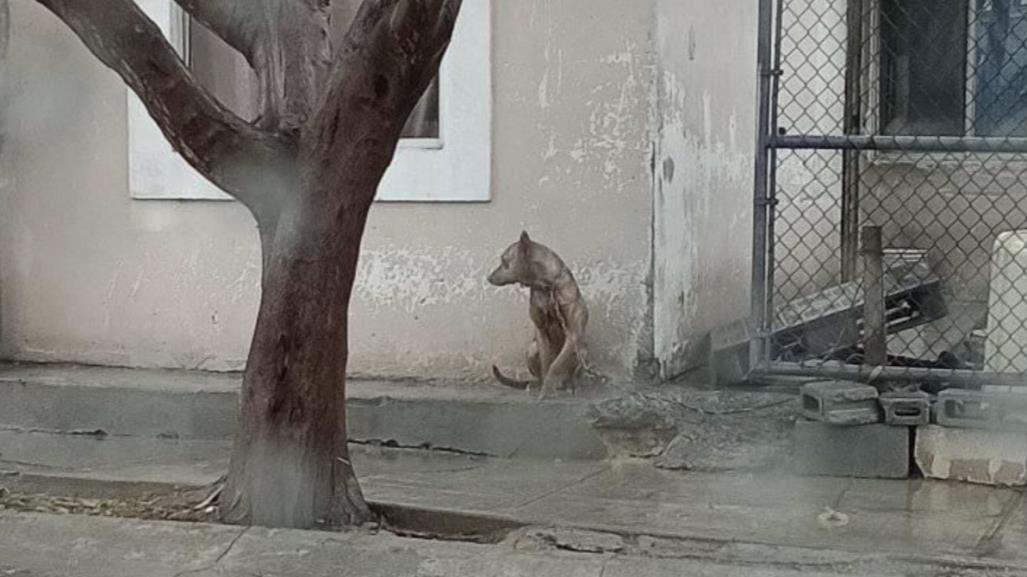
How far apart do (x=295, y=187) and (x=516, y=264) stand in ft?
5.00

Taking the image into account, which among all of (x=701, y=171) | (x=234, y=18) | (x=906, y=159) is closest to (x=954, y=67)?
(x=906, y=159)

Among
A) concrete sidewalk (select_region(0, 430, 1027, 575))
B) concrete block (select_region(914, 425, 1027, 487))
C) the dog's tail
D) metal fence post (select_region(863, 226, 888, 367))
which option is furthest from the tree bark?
concrete block (select_region(914, 425, 1027, 487))

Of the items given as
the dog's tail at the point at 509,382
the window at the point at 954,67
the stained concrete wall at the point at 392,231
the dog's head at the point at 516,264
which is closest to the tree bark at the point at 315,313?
the dog's head at the point at 516,264

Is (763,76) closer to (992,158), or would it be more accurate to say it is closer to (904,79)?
(992,158)

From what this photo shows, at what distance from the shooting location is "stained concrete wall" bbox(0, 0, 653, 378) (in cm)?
657

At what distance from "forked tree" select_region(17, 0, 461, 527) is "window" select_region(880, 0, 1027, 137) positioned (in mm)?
5196

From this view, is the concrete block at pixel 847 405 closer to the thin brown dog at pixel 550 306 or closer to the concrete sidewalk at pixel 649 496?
the concrete sidewalk at pixel 649 496

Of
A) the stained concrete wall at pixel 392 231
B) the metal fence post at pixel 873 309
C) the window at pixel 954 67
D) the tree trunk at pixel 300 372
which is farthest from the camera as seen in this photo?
the window at pixel 954 67

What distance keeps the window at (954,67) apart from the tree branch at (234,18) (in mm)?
5255

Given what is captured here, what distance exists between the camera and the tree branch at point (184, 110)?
478cm

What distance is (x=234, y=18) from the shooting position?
5.20m

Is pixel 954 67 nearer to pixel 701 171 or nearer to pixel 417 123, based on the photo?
pixel 701 171

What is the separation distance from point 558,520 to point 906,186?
499 cm

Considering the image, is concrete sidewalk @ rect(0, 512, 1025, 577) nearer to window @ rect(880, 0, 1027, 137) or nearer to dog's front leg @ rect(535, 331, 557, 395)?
dog's front leg @ rect(535, 331, 557, 395)
